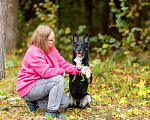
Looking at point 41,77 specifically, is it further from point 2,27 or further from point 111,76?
point 111,76

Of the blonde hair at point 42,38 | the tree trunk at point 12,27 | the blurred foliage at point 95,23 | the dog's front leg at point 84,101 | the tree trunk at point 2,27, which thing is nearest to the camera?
the blonde hair at point 42,38

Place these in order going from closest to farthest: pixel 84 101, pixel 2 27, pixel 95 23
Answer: pixel 84 101, pixel 2 27, pixel 95 23

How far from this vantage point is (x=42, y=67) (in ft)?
10.9

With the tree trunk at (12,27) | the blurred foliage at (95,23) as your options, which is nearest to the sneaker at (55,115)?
A: the blurred foliage at (95,23)

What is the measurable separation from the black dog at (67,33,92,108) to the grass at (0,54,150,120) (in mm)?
166

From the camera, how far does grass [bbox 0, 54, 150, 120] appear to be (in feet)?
12.2

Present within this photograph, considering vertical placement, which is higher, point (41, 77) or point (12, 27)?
point (12, 27)

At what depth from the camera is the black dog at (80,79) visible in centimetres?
374

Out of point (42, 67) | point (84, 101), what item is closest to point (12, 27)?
point (84, 101)

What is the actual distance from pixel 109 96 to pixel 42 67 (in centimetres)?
197

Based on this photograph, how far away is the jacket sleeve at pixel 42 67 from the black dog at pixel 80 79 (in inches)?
20.2

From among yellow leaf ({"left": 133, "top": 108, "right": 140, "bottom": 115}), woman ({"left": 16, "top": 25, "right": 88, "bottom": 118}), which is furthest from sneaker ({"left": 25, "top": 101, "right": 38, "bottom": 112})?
yellow leaf ({"left": 133, "top": 108, "right": 140, "bottom": 115})

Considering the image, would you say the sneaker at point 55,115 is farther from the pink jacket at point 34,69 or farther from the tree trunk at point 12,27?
the tree trunk at point 12,27

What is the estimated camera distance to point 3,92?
4598 millimetres
